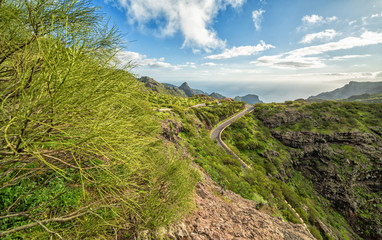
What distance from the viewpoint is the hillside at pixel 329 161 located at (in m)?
21.2

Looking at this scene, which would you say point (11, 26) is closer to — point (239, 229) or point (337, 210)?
point (239, 229)

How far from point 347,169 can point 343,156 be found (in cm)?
250

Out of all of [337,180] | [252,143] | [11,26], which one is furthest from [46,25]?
[337,180]

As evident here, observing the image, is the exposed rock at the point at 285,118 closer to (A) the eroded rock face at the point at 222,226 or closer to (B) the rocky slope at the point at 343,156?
(B) the rocky slope at the point at 343,156

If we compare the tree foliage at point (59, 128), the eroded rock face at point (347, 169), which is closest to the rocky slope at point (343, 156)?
the eroded rock face at point (347, 169)

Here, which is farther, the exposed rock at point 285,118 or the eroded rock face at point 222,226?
the exposed rock at point 285,118

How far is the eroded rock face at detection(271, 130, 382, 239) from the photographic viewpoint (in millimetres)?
21752

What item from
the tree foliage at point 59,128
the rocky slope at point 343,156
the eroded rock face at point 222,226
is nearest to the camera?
the tree foliage at point 59,128

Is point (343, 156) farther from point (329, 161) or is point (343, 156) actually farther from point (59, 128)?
point (59, 128)

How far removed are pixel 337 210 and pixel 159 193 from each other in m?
35.5

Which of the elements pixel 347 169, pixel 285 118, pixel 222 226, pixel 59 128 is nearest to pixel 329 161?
pixel 347 169

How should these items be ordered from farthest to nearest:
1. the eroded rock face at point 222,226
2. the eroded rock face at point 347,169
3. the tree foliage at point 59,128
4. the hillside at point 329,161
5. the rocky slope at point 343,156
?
the rocky slope at point 343,156, the eroded rock face at point 347,169, the hillside at point 329,161, the eroded rock face at point 222,226, the tree foliage at point 59,128

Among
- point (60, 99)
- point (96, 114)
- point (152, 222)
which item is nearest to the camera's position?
point (60, 99)

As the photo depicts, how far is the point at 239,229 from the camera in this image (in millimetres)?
4188
